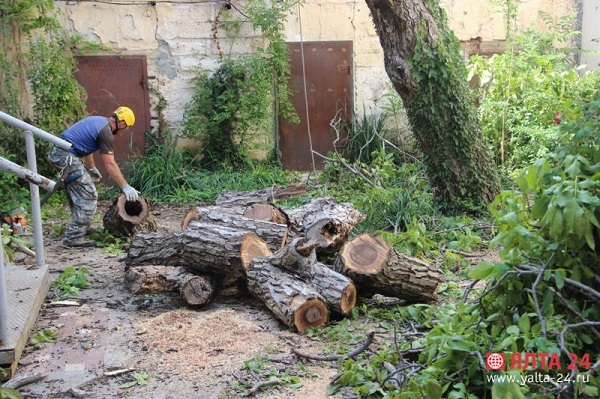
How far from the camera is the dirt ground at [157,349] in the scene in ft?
14.1

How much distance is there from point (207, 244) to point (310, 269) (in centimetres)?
93

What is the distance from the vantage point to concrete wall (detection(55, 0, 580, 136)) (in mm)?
11672

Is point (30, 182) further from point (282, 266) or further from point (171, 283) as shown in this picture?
point (282, 266)

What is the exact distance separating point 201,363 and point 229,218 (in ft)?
6.28

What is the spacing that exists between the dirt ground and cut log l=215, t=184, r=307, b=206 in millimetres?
2468

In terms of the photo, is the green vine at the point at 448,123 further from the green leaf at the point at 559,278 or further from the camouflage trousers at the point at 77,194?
the green leaf at the point at 559,278

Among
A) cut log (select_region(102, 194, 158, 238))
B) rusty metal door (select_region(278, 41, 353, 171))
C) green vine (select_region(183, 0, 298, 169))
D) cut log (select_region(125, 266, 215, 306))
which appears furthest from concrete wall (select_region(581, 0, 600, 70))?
cut log (select_region(125, 266, 215, 306))

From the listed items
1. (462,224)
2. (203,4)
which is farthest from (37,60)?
(462,224)

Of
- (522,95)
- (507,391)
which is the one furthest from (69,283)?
(522,95)

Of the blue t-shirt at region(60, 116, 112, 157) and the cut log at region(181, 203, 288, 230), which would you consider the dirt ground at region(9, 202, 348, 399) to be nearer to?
the cut log at region(181, 203, 288, 230)

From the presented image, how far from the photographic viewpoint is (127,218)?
26.6ft

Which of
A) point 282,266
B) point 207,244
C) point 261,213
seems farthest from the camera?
point 261,213

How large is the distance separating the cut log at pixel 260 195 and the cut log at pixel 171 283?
239 cm
